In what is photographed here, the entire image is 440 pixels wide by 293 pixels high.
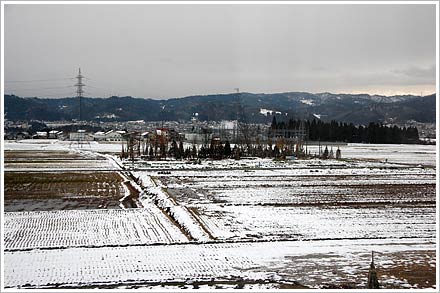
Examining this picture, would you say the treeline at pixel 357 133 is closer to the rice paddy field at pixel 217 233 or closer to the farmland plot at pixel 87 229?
the rice paddy field at pixel 217 233

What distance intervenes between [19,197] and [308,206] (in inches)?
373

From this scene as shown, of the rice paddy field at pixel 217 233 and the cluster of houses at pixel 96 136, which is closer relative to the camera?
the rice paddy field at pixel 217 233

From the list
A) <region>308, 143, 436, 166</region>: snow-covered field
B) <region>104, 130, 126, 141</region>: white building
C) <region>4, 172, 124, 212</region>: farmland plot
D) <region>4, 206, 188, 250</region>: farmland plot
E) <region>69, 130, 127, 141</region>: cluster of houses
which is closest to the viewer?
<region>4, 206, 188, 250</region>: farmland plot

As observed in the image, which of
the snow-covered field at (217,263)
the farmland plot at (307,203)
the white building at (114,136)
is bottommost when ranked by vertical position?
the snow-covered field at (217,263)

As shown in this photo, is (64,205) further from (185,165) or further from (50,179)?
(185,165)

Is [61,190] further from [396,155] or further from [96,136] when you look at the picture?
[96,136]

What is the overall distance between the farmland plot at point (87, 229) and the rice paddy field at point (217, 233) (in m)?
0.02

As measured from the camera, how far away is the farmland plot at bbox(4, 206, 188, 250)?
32.0ft

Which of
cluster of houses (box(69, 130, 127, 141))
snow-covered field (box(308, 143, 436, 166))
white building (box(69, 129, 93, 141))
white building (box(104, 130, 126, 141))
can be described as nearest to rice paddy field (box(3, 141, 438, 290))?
snow-covered field (box(308, 143, 436, 166))

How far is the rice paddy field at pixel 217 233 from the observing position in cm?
746

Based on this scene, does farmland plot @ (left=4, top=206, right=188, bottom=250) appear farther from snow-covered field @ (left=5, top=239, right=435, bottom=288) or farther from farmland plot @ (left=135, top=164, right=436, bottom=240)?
farmland plot @ (left=135, top=164, right=436, bottom=240)

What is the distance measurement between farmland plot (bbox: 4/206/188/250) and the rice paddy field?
2 centimetres

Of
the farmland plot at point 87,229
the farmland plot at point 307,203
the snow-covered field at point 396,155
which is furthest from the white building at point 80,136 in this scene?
the farmland plot at point 87,229

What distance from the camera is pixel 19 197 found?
623 inches
